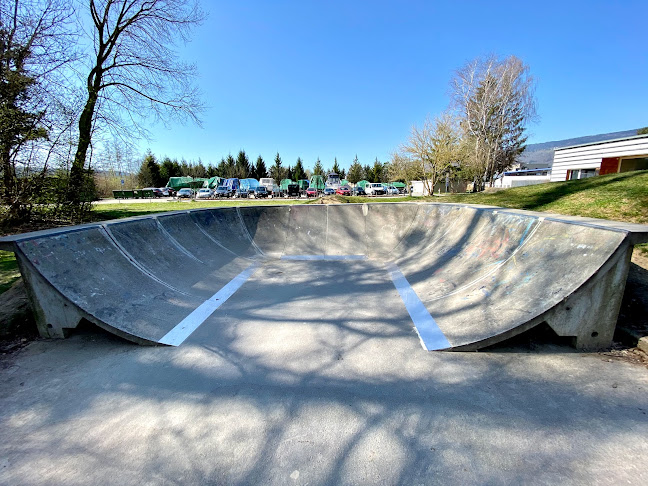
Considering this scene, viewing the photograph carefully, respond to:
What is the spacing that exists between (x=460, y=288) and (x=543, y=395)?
6.07 ft

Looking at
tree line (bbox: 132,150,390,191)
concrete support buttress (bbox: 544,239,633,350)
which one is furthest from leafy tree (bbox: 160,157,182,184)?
concrete support buttress (bbox: 544,239,633,350)

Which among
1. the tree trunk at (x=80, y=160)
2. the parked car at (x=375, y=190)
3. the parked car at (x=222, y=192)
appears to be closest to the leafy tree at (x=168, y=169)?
the parked car at (x=222, y=192)

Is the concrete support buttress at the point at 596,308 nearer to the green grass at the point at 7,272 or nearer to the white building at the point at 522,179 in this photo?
the green grass at the point at 7,272

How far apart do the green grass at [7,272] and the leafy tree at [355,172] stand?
60.7 meters

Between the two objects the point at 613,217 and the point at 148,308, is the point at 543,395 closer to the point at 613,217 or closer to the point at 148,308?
the point at 148,308

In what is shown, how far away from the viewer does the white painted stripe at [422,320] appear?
9.85 ft

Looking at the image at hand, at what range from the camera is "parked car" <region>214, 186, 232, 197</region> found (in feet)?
108

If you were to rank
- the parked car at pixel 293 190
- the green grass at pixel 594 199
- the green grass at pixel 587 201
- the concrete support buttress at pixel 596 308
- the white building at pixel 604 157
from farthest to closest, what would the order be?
the parked car at pixel 293 190
the white building at pixel 604 157
the green grass at pixel 594 199
the green grass at pixel 587 201
the concrete support buttress at pixel 596 308

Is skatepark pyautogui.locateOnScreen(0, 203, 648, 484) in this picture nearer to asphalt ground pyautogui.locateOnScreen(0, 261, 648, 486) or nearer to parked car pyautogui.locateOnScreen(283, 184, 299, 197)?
asphalt ground pyautogui.locateOnScreen(0, 261, 648, 486)

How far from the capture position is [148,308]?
3.51 metres

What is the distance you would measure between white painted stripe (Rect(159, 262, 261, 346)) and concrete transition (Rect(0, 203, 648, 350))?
0.02 meters

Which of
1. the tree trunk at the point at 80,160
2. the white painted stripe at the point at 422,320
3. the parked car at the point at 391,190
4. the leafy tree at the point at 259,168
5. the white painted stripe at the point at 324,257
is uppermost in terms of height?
the leafy tree at the point at 259,168

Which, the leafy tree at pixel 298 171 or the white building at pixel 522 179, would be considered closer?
the white building at pixel 522 179

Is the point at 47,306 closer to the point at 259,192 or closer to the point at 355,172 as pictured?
the point at 259,192
